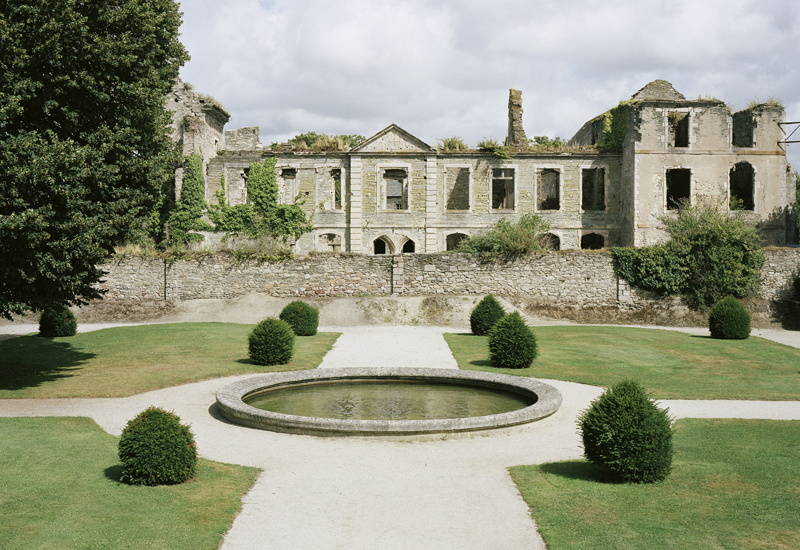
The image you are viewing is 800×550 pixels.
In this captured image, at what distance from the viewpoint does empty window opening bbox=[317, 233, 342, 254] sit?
33844 mm

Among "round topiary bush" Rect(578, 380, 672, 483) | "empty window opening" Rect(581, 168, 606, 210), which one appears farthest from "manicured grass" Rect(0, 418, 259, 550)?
"empty window opening" Rect(581, 168, 606, 210)

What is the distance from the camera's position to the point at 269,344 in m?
15.5

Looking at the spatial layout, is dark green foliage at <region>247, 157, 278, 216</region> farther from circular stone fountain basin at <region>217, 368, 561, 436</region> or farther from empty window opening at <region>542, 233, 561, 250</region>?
circular stone fountain basin at <region>217, 368, 561, 436</region>

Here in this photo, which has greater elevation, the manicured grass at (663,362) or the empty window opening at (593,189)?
the empty window opening at (593,189)

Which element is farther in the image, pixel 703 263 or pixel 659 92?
pixel 659 92

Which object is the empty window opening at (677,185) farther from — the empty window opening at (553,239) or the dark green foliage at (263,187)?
the dark green foliage at (263,187)

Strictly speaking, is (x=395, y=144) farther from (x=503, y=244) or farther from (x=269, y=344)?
(x=269, y=344)

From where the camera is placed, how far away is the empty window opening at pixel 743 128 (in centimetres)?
3291

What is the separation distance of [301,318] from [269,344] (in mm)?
5265

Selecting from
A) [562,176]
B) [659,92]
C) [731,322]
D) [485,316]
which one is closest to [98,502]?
[485,316]

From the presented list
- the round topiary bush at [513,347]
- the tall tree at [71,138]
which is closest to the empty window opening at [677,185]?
the round topiary bush at [513,347]

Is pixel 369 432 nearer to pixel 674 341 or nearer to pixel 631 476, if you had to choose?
pixel 631 476

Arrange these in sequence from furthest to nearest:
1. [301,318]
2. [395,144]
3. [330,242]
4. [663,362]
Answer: [330,242]
[395,144]
[301,318]
[663,362]

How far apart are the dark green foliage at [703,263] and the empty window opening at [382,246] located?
1229cm
